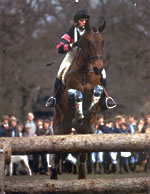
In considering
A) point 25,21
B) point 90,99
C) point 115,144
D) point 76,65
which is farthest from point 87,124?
point 25,21

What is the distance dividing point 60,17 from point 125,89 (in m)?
5.12

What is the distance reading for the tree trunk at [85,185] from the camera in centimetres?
686

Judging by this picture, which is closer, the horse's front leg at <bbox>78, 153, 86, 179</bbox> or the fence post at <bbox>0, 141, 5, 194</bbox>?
the fence post at <bbox>0, 141, 5, 194</bbox>

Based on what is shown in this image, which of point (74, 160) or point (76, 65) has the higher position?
point (76, 65)

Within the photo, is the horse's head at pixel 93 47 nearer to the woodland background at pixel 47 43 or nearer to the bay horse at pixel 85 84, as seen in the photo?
the bay horse at pixel 85 84

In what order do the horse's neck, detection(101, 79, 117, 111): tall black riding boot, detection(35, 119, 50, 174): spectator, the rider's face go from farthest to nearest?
detection(35, 119, 50, 174): spectator
the rider's face
detection(101, 79, 117, 111): tall black riding boot
the horse's neck

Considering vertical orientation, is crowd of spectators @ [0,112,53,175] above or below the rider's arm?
below

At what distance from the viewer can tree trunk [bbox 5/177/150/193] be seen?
270 inches

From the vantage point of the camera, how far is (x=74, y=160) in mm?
13656

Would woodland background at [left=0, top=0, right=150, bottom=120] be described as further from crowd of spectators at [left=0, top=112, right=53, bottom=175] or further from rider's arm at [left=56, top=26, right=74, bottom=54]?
rider's arm at [left=56, top=26, right=74, bottom=54]

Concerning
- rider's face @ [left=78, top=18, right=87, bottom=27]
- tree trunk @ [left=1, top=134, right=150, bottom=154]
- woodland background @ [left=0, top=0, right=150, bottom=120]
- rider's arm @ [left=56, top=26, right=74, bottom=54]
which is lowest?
tree trunk @ [left=1, top=134, right=150, bottom=154]

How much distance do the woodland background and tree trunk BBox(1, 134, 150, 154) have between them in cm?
1565

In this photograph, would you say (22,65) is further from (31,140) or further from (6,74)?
(31,140)

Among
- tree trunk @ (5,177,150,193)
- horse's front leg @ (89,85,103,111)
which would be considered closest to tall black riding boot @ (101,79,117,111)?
horse's front leg @ (89,85,103,111)
